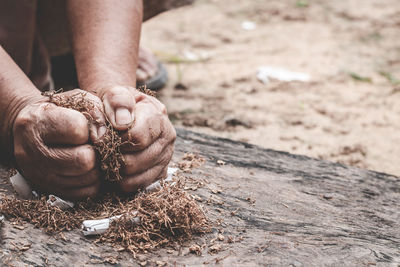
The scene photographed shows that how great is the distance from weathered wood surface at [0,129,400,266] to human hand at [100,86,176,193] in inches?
8.5

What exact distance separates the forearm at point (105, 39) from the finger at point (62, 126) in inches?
14.0

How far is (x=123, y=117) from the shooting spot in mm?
1196

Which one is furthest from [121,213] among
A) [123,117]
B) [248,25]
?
[248,25]

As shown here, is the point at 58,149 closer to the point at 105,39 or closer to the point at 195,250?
the point at 195,250

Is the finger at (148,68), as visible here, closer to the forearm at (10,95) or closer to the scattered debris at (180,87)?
the scattered debris at (180,87)

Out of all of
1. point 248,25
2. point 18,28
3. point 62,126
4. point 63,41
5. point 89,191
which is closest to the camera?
point 62,126

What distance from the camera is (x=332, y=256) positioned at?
1.18m

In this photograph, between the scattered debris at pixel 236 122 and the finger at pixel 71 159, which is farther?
the scattered debris at pixel 236 122

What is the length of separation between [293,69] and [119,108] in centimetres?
245

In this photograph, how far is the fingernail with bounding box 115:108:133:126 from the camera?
1188 millimetres

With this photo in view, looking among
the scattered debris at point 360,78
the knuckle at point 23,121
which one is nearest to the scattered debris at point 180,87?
the scattered debris at point 360,78

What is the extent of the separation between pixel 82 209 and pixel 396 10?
172 inches

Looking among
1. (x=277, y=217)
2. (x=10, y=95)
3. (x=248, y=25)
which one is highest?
(x=10, y=95)

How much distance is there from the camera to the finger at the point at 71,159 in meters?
1.15
